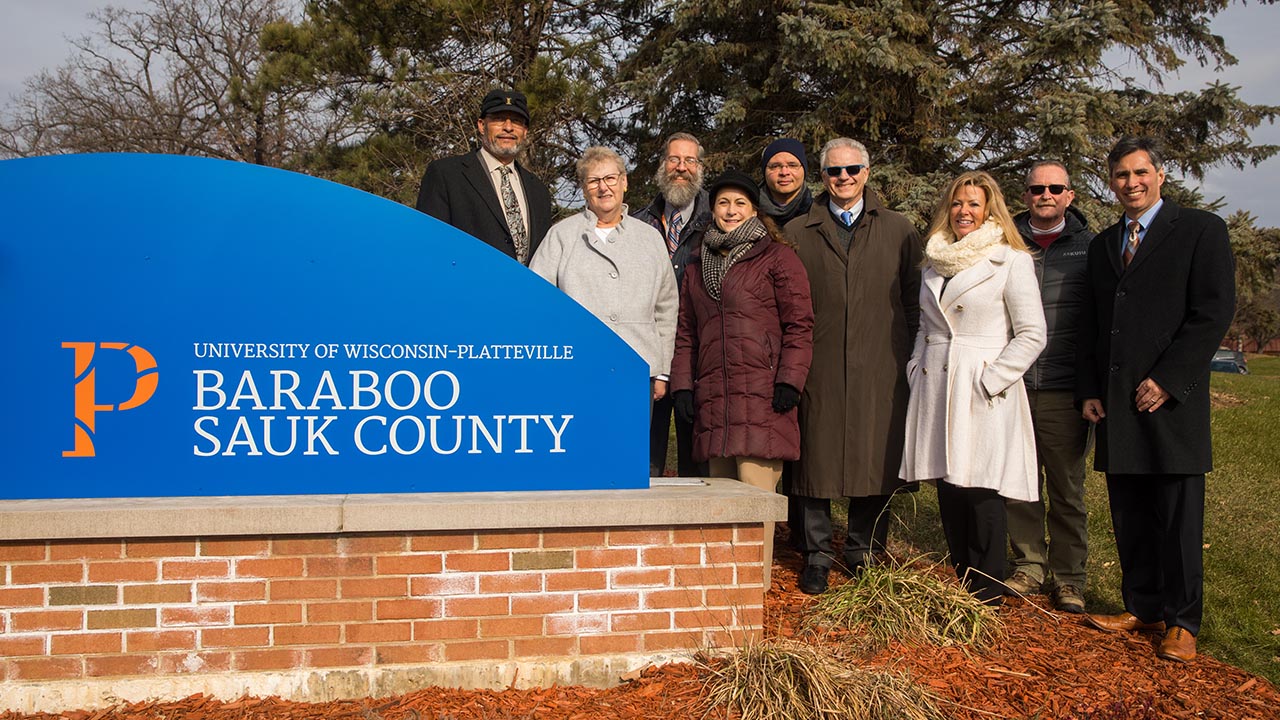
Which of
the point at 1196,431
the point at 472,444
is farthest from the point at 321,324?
the point at 1196,431

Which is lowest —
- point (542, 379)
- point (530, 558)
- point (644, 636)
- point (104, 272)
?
point (644, 636)

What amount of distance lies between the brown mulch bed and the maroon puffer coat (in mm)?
769

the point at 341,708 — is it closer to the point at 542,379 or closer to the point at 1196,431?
the point at 542,379

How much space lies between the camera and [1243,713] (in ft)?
10.9

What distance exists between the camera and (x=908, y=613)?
3.69m

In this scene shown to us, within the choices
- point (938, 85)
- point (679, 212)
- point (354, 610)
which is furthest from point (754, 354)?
point (938, 85)

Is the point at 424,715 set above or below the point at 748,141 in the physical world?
below

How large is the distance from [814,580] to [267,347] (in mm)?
2595

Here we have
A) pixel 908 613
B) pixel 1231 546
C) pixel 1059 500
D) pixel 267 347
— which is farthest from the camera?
pixel 1231 546

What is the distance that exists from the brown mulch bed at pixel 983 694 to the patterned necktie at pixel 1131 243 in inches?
64.3

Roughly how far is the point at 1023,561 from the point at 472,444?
113 inches

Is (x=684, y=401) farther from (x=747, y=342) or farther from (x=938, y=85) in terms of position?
(x=938, y=85)

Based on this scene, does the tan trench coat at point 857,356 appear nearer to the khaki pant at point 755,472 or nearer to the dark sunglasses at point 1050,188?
the khaki pant at point 755,472

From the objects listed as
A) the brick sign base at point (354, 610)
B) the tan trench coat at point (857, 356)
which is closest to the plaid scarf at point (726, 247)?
the tan trench coat at point (857, 356)
